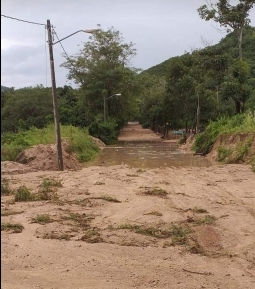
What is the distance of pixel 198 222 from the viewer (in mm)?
8023

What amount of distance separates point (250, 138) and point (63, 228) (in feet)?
47.2

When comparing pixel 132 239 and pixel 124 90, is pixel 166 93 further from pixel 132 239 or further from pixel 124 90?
pixel 132 239

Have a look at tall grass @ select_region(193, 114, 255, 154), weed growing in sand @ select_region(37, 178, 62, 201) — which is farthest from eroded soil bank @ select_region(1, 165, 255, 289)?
tall grass @ select_region(193, 114, 255, 154)

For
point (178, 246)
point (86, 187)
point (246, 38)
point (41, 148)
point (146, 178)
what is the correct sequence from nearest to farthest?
point (178, 246), point (86, 187), point (146, 178), point (41, 148), point (246, 38)

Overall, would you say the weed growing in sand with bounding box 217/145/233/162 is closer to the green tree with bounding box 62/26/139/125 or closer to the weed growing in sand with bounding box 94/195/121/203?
the weed growing in sand with bounding box 94/195/121/203

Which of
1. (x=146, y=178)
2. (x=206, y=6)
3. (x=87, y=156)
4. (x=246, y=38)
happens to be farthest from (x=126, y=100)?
(x=146, y=178)

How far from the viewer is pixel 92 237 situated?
6953mm

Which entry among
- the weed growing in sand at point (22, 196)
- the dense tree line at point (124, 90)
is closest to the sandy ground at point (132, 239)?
the weed growing in sand at point (22, 196)

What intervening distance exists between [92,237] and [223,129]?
64.6ft

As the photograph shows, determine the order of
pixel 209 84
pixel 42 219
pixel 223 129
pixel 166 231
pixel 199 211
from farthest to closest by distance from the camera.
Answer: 1. pixel 209 84
2. pixel 223 129
3. pixel 199 211
4. pixel 42 219
5. pixel 166 231

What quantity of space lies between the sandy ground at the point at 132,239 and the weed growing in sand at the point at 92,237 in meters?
0.02

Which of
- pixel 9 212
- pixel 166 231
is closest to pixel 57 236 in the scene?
pixel 166 231

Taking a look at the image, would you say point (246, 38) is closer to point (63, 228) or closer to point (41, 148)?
point (41, 148)

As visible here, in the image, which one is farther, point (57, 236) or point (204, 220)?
point (204, 220)
